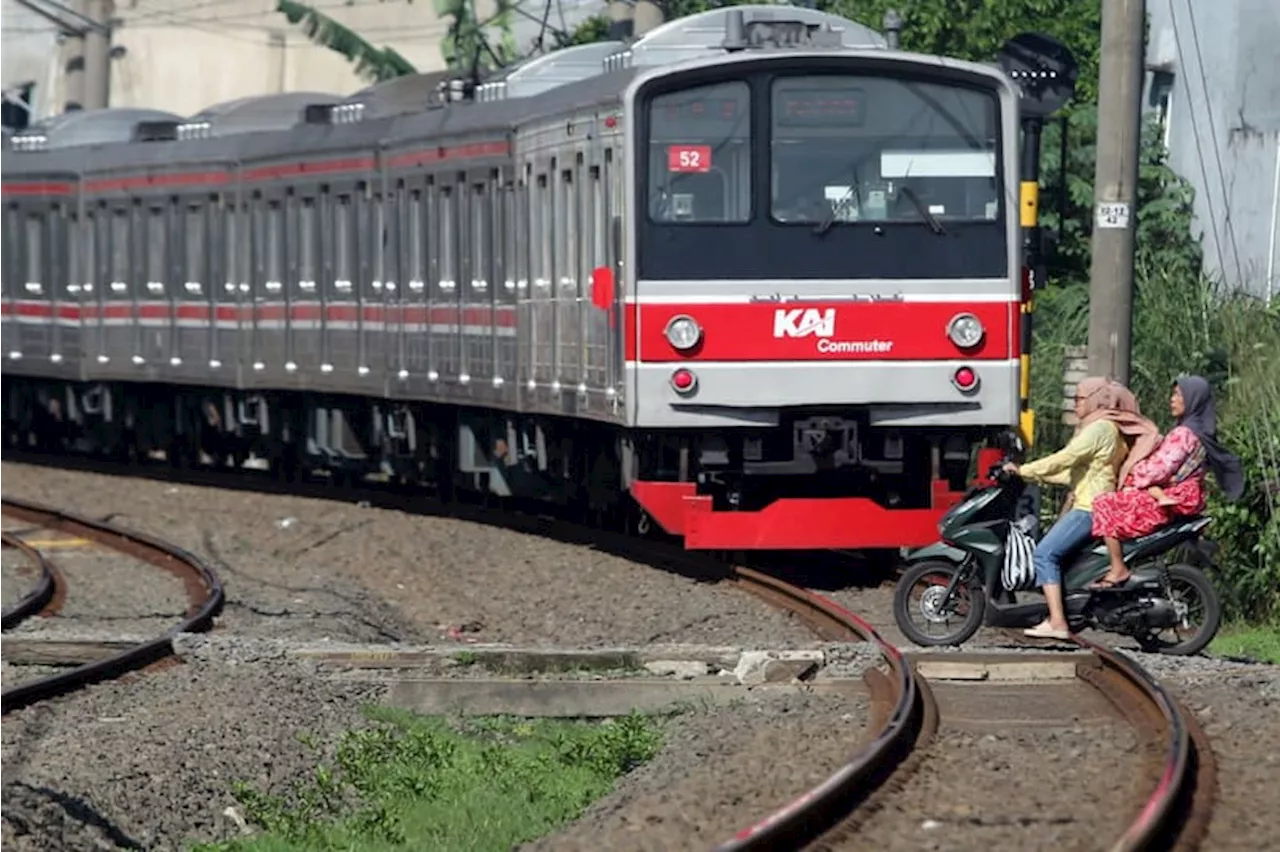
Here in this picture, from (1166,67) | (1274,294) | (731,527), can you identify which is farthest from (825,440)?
(1166,67)

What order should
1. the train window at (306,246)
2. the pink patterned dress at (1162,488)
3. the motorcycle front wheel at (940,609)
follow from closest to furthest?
1. the pink patterned dress at (1162,488)
2. the motorcycle front wheel at (940,609)
3. the train window at (306,246)

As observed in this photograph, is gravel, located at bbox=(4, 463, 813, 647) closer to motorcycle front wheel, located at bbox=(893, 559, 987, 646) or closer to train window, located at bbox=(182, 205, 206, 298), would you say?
motorcycle front wheel, located at bbox=(893, 559, 987, 646)

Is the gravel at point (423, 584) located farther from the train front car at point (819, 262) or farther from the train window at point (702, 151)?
the train window at point (702, 151)

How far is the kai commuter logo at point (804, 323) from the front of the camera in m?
14.6

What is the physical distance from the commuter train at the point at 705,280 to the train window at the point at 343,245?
41 millimetres

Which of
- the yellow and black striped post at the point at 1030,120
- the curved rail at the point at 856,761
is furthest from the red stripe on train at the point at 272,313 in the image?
the curved rail at the point at 856,761

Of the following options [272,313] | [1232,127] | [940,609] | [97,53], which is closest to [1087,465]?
[940,609]

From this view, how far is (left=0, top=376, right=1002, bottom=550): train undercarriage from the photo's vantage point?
1480 cm

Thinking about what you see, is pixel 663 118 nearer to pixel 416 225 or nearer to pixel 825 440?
pixel 825 440

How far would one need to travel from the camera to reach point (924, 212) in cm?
1466

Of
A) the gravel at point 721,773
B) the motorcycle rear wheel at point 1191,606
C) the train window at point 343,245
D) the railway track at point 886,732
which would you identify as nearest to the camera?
the railway track at point 886,732

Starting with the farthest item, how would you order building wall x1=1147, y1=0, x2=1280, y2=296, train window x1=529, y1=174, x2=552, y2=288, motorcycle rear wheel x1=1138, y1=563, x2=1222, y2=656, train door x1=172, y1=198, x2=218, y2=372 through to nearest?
train door x1=172, y1=198, x2=218, y2=372
building wall x1=1147, y1=0, x2=1280, y2=296
train window x1=529, y1=174, x2=552, y2=288
motorcycle rear wheel x1=1138, y1=563, x2=1222, y2=656

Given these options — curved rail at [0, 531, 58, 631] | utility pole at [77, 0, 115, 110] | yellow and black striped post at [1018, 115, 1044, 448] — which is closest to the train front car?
yellow and black striped post at [1018, 115, 1044, 448]

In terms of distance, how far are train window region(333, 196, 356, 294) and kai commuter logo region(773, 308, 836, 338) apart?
680cm
